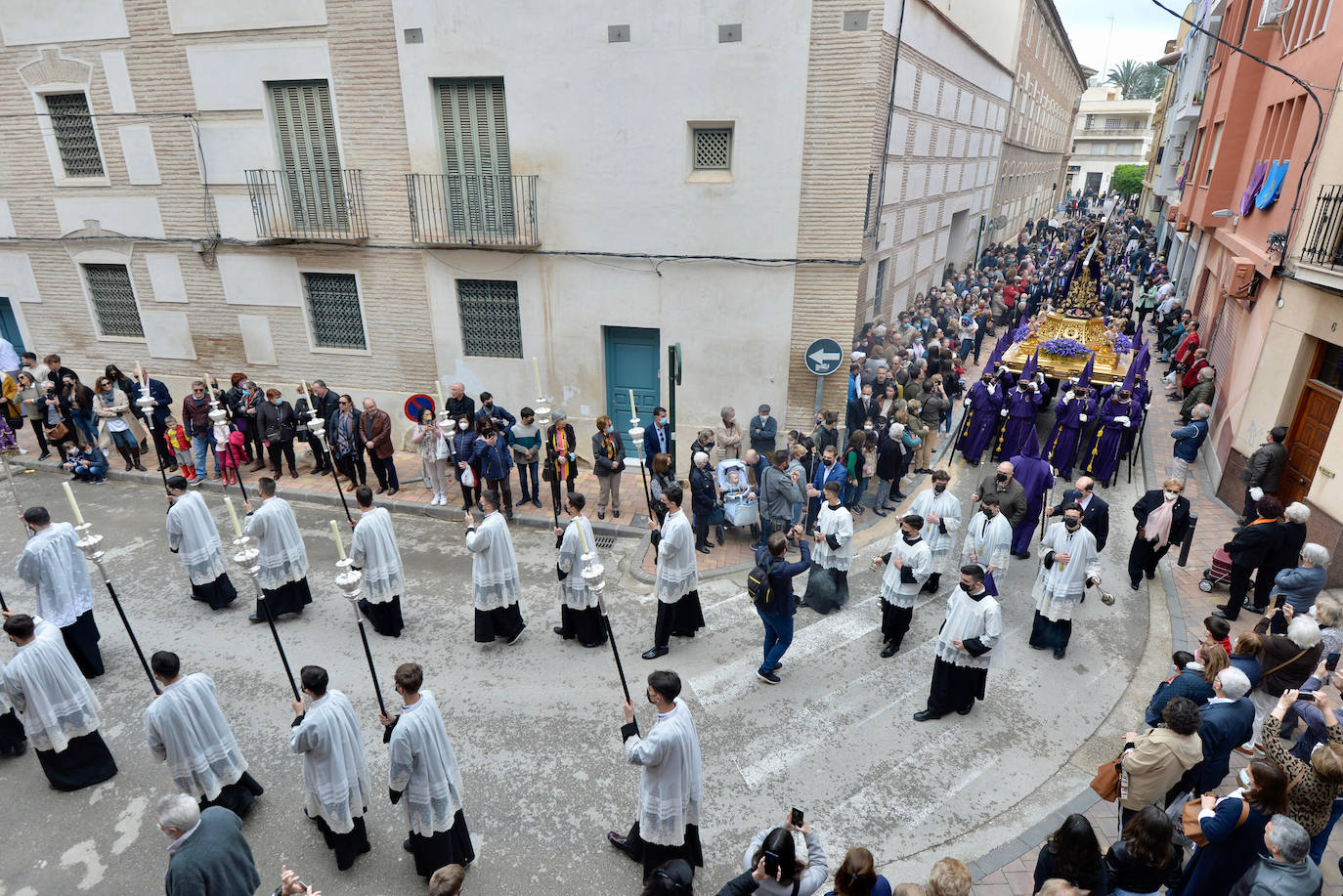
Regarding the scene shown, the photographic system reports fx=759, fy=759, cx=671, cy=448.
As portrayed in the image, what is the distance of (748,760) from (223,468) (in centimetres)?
966

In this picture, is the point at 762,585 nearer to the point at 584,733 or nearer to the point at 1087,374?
the point at 584,733

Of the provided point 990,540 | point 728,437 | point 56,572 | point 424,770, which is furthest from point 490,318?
point 424,770

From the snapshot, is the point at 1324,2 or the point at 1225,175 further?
the point at 1225,175

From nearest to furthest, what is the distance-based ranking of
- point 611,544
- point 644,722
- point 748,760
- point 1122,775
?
point 1122,775, point 748,760, point 644,722, point 611,544

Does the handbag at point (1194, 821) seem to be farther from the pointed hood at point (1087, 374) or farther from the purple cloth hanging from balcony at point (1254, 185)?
the purple cloth hanging from balcony at point (1254, 185)

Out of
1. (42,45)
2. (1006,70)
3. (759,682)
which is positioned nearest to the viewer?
(759,682)

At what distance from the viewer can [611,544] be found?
1039cm

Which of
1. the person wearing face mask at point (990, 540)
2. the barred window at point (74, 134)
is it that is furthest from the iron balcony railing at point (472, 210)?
the person wearing face mask at point (990, 540)

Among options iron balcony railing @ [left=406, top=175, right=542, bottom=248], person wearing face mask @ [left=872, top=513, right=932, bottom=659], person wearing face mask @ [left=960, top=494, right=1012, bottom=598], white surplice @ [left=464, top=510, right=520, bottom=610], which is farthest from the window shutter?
person wearing face mask @ [left=960, top=494, right=1012, bottom=598]

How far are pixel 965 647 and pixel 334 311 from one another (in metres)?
11.8

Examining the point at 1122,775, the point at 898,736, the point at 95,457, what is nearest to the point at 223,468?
the point at 95,457

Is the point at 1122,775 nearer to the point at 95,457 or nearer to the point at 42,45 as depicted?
the point at 95,457

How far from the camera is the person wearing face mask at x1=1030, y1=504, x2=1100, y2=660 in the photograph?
7.45 m

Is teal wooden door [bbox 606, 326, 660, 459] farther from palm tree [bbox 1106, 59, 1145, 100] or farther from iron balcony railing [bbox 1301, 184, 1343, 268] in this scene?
palm tree [bbox 1106, 59, 1145, 100]
